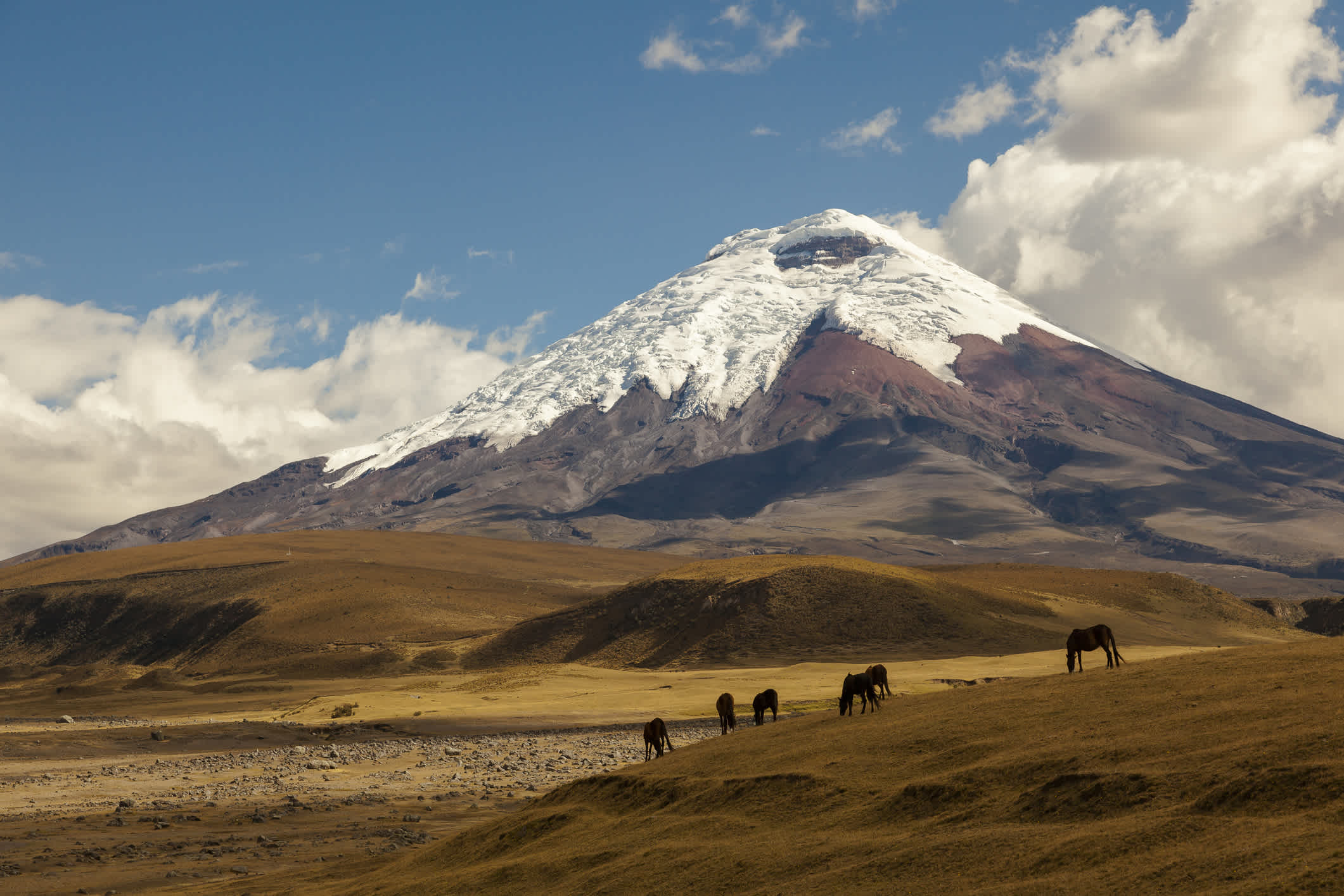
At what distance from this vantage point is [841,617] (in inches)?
4242

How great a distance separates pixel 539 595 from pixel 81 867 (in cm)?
14757

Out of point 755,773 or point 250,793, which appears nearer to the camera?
point 755,773

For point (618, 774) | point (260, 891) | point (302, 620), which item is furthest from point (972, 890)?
point (302, 620)

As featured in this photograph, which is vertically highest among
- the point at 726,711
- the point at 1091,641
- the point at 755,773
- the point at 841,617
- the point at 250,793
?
the point at 841,617

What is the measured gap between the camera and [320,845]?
3234 cm

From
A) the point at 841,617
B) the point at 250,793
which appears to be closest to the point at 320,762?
the point at 250,793

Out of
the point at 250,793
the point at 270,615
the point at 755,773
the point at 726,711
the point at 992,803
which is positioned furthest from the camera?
the point at 270,615

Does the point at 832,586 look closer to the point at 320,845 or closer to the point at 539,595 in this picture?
the point at 539,595

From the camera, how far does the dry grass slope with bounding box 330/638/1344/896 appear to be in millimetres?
15508

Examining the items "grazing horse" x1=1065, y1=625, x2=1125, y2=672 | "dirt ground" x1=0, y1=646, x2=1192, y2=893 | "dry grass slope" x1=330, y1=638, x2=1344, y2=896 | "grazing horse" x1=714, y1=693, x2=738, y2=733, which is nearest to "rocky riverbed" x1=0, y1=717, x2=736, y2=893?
"dirt ground" x1=0, y1=646, x2=1192, y2=893

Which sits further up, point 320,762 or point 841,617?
point 841,617

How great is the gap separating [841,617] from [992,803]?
8976cm

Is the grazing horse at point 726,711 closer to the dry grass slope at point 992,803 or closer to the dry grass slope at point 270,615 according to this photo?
the dry grass slope at point 992,803

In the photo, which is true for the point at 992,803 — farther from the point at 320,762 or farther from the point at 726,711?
the point at 320,762
